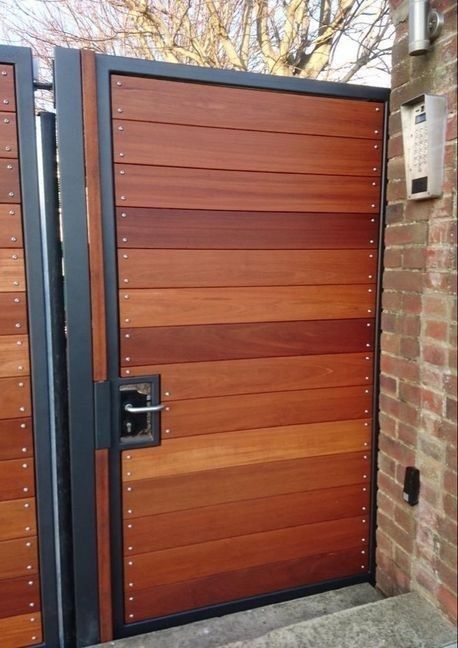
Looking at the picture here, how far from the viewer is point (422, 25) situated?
65.8 inches

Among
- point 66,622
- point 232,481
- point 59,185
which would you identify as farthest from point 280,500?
point 59,185

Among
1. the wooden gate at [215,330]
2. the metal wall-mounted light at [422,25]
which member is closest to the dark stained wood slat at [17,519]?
the wooden gate at [215,330]

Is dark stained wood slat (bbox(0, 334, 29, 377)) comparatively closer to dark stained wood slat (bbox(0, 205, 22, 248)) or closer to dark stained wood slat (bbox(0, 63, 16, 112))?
dark stained wood slat (bbox(0, 205, 22, 248))

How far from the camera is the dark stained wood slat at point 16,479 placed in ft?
5.77

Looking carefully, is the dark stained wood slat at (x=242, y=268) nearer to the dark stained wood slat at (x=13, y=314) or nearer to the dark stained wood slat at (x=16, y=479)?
the dark stained wood slat at (x=13, y=314)

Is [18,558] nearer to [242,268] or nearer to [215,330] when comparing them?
[215,330]

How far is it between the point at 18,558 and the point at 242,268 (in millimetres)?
1358

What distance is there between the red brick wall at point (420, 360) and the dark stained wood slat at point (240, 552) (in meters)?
0.18

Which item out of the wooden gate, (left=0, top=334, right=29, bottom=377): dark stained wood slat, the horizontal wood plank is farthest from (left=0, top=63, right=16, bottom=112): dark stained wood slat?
(left=0, top=334, right=29, bottom=377): dark stained wood slat

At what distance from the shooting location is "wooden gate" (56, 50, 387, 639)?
175 centimetres

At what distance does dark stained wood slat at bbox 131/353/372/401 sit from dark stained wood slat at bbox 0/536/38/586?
0.72m

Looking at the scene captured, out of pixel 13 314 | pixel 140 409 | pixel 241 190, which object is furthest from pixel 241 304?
pixel 13 314

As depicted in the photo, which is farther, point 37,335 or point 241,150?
point 241,150

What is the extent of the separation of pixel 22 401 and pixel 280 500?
110 centimetres
